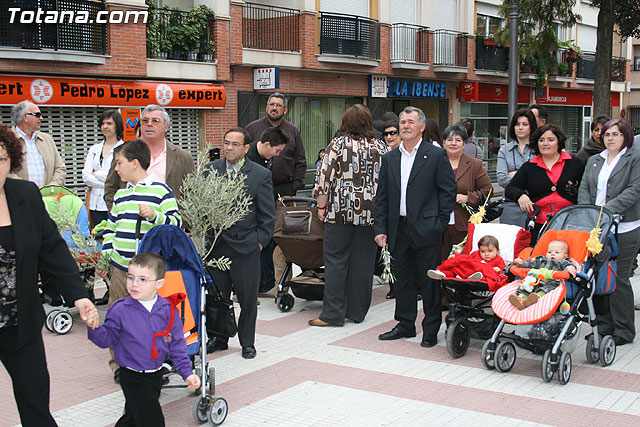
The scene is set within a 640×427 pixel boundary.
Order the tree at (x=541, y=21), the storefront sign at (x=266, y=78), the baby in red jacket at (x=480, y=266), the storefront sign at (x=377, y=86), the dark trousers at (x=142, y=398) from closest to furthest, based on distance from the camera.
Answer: the dark trousers at (x=142, y=398) → the baby in red jacket at (x=480, y=266) → the storefront sign at (x=266, y=78) → the tree at (x=541, y=21) → the storefront sign at (x=377, y=86)

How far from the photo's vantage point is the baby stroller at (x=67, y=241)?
6.75 metres

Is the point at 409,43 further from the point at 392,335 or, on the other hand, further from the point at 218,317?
the point at 218,317

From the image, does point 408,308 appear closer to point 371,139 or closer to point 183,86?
point 371,139

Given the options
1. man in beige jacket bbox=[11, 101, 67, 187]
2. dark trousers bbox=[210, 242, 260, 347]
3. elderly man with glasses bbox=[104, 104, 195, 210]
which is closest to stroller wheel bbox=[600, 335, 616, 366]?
dark trousers bbox=[210, 242, 260, 347]

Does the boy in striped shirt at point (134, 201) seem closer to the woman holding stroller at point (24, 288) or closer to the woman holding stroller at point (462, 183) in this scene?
the woman holding stroller at point (24, 288)

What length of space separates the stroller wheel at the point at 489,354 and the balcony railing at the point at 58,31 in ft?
43.8

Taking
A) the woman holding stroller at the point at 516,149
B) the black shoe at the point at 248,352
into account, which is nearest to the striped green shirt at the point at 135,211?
the black shoe at the point at 248,352

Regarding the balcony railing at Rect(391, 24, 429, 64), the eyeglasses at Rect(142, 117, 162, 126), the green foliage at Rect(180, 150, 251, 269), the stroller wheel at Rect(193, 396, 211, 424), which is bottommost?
the stroller wheel at Rect(193, 396, 211, 424)

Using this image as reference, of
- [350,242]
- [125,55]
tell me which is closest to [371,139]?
[350,242]

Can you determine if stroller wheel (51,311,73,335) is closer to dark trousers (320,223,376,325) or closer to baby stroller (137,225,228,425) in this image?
dark trousers (320,223,376,325)

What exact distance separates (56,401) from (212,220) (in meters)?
1.76

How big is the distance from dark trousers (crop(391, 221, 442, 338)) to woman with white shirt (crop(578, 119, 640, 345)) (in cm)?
153

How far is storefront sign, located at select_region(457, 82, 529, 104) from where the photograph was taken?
100 ft

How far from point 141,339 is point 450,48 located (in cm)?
2642
